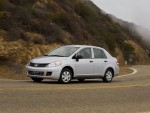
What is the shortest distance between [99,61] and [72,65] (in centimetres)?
196

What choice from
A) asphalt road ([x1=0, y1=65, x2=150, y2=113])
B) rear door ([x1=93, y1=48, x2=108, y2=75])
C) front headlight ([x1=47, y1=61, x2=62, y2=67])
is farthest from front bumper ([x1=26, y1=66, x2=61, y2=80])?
rear door ([x1=93, y1=48, x2=108, y2=75])

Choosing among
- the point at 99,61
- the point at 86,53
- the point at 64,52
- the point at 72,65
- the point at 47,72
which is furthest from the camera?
the point at 99,61

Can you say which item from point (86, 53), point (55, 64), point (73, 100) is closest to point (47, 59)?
point (55, 64)

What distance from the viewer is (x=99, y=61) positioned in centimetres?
2028

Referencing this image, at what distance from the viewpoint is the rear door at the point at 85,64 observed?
19109 mm

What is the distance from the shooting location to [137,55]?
6041cm

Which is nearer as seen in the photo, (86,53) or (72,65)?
(72,65)


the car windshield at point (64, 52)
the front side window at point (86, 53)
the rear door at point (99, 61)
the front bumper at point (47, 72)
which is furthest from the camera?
the rear door at point (99, 61)

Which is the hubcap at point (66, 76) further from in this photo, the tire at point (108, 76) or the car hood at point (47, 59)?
the tire at point (108, 76)

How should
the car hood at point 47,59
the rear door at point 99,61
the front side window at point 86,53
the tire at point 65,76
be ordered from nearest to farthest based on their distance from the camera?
1. the car hood at point 47,59
2. the tire at point 65,76
3. the front side window at point 86,53
4. the rear door at point 99,61

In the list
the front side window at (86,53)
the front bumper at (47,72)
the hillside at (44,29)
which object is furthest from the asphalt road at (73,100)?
the hillside at (44,29)

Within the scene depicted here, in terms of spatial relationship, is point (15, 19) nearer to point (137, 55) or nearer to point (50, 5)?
point (50, 5)

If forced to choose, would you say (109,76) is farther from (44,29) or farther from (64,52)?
(44,29)

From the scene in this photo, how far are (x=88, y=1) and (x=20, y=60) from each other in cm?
4093
